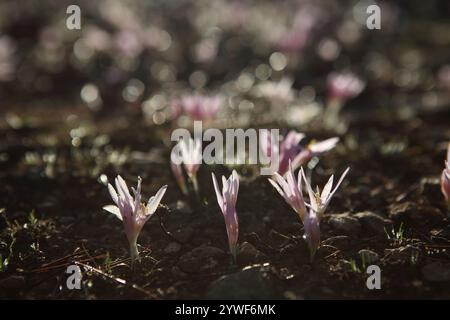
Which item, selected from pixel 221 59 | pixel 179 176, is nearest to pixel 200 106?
pixel 179 176

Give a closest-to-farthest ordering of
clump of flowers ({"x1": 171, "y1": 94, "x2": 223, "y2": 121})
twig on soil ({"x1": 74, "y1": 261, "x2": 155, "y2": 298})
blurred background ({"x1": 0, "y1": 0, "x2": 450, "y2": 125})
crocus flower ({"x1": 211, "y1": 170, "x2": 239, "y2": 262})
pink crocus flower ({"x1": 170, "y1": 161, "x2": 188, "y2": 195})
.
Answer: twig on soil ({"x1": 74, "y1": 261, "x2": 155, "y2": 298})
crocus flower ({"x1": 211, "y1": 170, "x2": 239, "y2": 262})
pink crocus flower ({"x1": 170, "y1": 161, "x2": 188, "y2": 195})
clump of flowers ({"x1": 171, "y1": 94, "x2": 223, "y2": 121})
blurred background ({"x1": 0, "y1": 0, "x2": 450, "y2": 125})

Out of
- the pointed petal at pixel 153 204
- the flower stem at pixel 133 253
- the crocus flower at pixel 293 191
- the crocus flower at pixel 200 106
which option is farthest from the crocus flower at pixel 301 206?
the crocus flower at pixel 200 106

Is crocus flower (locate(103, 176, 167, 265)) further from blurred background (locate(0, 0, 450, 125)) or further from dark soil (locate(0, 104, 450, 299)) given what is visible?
blurred background (locate(0, 0, 450, 125))

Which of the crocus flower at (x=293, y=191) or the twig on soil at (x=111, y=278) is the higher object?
the crocus flower at (x=293, y=191)

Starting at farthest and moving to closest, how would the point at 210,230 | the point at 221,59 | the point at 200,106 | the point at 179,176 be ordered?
1. the point at 221,59
2. the point at 200,106
3. the point at 179,176
4. the point at 210,230

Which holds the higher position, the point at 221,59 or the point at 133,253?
the point at 221,59

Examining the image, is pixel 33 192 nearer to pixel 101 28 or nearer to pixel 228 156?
pixel 228 156

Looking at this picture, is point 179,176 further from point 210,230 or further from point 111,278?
point 111,278

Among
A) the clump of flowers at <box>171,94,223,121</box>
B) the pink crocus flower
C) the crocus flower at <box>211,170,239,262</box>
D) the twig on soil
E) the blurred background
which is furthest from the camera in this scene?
the blurred background

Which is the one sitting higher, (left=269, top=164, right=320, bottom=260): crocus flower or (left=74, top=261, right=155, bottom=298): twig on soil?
(left=269, top=164, right=320, bottom=260): crocus flower

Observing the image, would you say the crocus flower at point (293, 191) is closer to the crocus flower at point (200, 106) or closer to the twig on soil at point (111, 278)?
the twig on soil at point (111, 278)

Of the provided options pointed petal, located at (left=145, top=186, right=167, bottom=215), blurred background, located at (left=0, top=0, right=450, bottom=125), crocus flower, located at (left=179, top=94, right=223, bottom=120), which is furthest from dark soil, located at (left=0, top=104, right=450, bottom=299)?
blurred background, located at (left=0, top=0, right=450, bottom=125)
